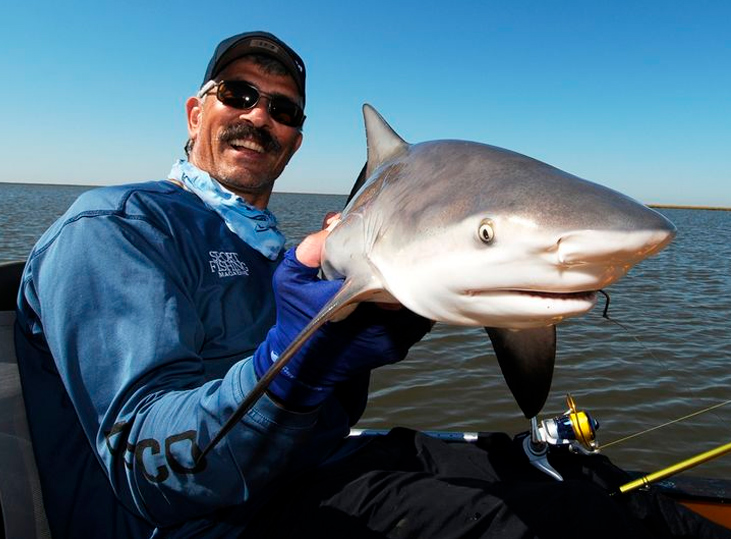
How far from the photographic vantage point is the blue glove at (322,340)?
1.52 m

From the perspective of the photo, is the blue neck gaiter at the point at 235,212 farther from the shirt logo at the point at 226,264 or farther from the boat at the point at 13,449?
the boat at the point at 13,449

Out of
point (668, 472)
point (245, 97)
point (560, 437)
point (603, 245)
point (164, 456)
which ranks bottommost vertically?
point (668, 472)

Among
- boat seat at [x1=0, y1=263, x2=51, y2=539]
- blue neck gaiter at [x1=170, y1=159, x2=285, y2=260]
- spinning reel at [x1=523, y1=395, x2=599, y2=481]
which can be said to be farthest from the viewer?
spinning reel at [x1=523, y1=395, x2=599, y2=481]

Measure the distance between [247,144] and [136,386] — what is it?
1578 millimetres

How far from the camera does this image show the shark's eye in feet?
3.80

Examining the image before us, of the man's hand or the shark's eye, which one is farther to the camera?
the man's hand

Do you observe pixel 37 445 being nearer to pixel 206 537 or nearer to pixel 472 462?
pixel 206 537

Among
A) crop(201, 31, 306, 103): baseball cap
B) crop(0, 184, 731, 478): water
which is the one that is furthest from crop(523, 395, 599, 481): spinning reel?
crop(0, 184, 731, 478): water

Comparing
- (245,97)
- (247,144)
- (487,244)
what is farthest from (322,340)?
(245,97)

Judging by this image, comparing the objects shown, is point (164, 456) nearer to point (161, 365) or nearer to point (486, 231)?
point (161, 365)

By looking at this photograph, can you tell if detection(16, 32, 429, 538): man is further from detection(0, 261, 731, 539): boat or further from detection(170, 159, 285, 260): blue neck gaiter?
detection(170, 159, 285, 260): blue neck gaiter

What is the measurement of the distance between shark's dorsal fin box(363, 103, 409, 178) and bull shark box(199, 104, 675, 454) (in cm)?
55

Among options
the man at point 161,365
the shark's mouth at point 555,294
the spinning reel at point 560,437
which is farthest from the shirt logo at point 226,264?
the spinning reel at point 560,437

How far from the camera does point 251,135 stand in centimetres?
280
